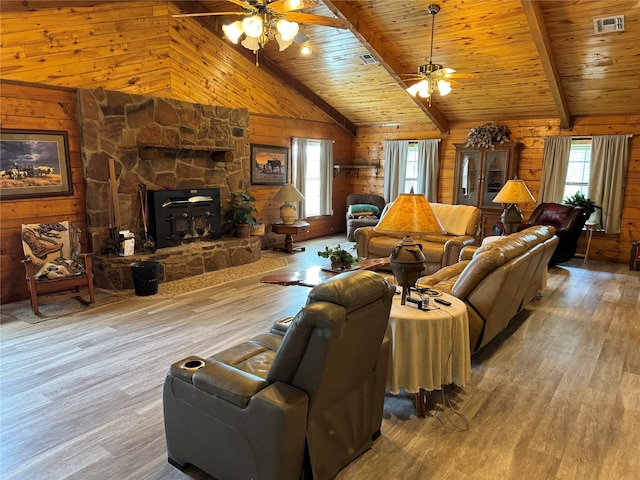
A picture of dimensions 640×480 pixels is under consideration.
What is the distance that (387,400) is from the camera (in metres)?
2.78

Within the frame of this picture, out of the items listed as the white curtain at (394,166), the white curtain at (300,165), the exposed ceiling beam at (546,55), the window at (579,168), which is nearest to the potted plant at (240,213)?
the white curtain at (300,165)

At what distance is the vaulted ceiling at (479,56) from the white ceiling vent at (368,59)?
0.18 feet

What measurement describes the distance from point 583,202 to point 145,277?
6437mm

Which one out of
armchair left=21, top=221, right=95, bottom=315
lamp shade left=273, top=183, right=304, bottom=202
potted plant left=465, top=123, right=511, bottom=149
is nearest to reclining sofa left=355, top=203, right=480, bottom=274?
lamp shade left=273, top=183, right=304, bottom=202

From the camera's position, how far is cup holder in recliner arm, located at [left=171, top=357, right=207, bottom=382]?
1.97m

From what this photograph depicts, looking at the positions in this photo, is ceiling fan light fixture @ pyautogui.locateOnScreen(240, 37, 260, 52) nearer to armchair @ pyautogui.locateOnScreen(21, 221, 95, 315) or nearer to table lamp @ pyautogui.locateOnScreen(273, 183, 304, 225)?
armchair @ pyautogui.locateOnScreen(21, 221, 95, 315)

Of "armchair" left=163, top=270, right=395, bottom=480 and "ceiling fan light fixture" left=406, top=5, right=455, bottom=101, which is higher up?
"ceiling fan light fixture" left=406, top=5, right=455, bottom=101

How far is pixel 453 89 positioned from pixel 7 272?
21.7ft

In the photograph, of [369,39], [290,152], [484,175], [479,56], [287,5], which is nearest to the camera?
[287,5]

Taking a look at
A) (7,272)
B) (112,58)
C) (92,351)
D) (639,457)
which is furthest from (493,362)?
(112,58)

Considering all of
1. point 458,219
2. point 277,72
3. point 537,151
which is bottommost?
point 458,219

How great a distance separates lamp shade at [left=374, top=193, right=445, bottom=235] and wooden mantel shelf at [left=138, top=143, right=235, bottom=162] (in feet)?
12.1

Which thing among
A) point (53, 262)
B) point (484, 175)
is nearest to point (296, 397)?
point (53, 262)

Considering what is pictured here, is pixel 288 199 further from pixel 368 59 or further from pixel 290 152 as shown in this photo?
pixel 368 59
